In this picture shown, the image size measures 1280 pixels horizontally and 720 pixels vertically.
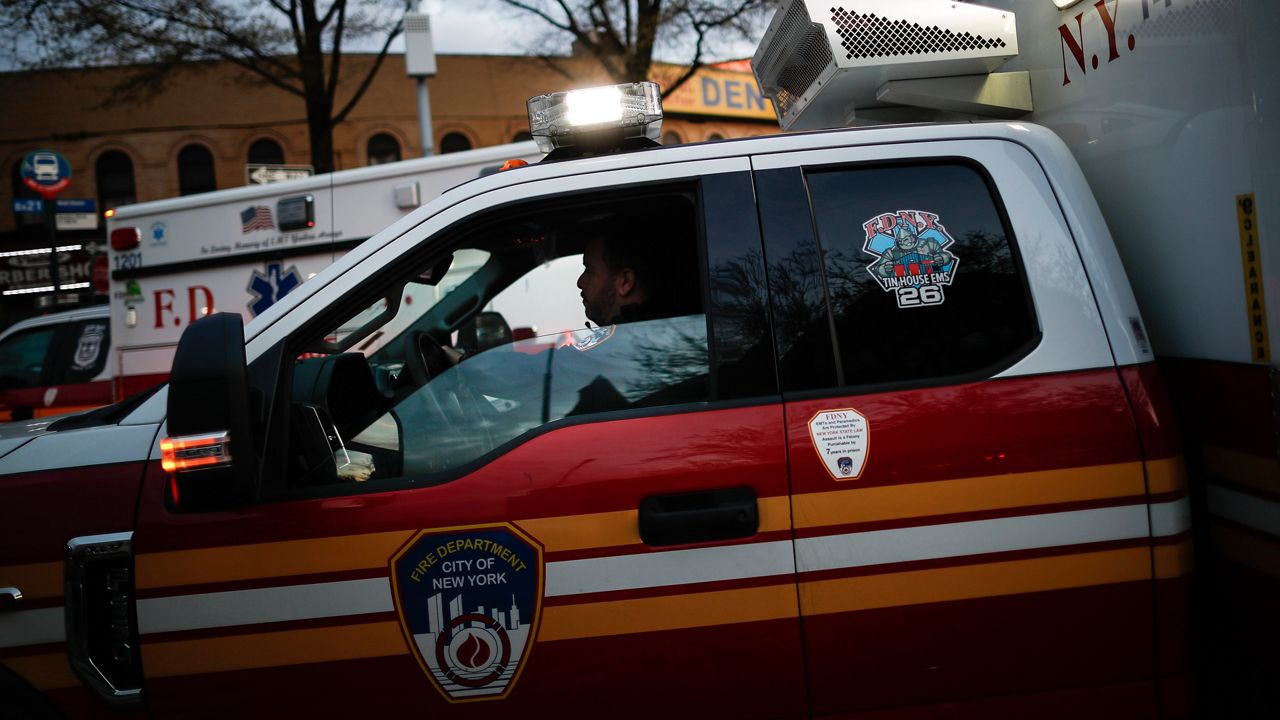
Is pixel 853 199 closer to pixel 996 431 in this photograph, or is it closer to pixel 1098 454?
pixel 996 431

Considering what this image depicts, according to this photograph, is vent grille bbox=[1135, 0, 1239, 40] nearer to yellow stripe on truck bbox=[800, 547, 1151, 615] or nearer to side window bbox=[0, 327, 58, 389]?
yellow stripe on truck bbox=[800, 547, 1151, 615]

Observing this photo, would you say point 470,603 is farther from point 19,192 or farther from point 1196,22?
point 19,192

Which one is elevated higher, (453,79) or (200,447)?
(453,79)

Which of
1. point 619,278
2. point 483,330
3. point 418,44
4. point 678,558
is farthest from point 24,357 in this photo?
point 678,558

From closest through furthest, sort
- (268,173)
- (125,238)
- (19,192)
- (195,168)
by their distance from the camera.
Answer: (125,238)
(268,173)
(19,192)
(195,168)

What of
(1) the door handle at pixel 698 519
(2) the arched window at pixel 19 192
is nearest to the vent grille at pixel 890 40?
(1) the door handle at pixel 698 519

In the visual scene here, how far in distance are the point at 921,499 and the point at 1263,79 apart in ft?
3.70

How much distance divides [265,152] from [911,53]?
2363cm

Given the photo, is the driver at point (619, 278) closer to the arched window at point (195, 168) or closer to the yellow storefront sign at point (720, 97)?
the yellow storefront sign at point (720, 97)

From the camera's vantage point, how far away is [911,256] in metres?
2.11

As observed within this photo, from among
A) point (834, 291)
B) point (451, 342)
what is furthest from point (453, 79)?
point (834, 291)

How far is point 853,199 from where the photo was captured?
2.15 meters

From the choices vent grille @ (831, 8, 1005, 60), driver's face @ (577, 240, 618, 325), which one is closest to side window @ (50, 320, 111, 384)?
driver's face @ (577, 240, 618, 325)

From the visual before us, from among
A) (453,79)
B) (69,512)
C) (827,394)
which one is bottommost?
(69,512)
